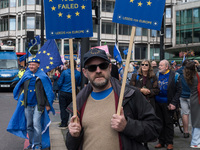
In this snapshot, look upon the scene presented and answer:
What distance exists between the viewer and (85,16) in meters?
3.09

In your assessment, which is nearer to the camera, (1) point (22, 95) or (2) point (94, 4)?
(1) point (22, 95)

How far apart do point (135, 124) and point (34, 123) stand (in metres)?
4.27

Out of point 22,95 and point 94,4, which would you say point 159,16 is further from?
point 94,4

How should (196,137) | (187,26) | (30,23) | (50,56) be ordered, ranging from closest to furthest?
(196,137) → (50,56) → (30,23) → (187,26)

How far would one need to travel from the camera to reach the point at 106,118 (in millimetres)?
2580

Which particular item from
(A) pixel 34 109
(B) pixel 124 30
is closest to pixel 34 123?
(A) pixel 34 109

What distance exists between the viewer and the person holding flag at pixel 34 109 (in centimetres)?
646

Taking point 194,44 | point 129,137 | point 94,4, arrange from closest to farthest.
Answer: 1. point 129,137
2. point 94,4
3. point 194,44

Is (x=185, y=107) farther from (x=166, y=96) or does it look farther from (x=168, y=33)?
(x=168, y=33)

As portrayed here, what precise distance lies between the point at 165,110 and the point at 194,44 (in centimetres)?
4133

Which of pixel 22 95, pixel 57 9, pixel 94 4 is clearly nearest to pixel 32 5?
pixel 94 4

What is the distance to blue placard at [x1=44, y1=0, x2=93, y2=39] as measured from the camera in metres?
3.03

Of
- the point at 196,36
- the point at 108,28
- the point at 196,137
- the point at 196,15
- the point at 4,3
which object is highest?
the point at 4,3

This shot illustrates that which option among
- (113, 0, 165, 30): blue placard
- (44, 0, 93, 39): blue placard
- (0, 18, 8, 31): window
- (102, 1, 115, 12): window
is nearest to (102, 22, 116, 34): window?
(102, 1, 115, 12): window
